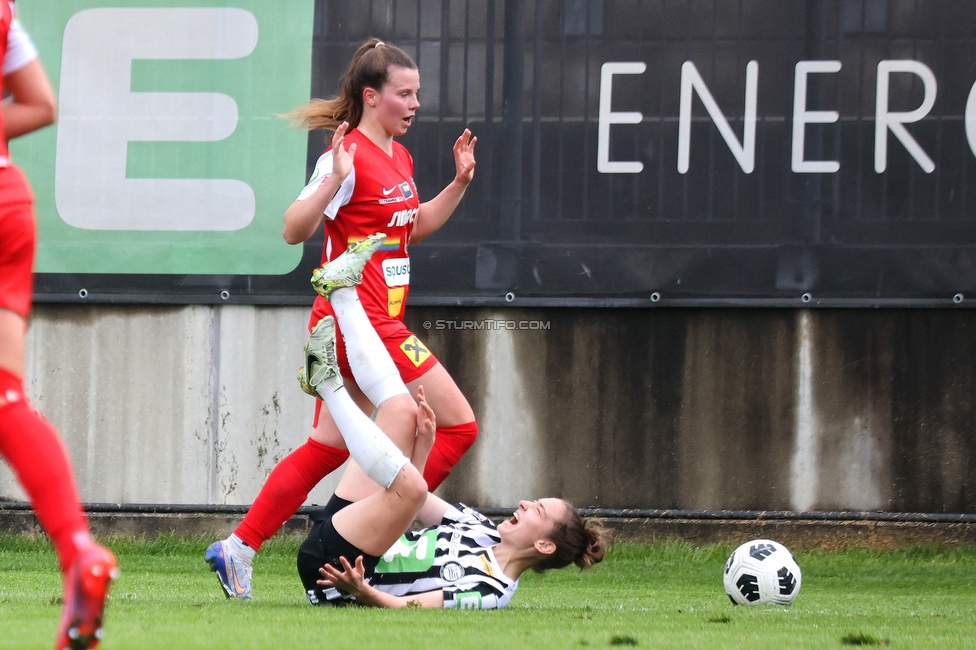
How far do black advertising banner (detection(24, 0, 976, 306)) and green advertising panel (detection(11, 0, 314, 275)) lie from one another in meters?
0.01

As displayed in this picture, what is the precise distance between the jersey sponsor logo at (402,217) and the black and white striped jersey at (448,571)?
1109mm

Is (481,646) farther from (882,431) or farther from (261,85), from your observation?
(261,85)

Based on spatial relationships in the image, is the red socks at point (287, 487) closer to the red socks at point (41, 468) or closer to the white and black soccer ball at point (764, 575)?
the white and black soccer ball at point (764, 575)

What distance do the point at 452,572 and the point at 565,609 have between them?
39 centimetres

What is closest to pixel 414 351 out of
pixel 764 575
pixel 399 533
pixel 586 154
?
pixel 399 533

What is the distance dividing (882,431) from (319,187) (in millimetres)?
3692

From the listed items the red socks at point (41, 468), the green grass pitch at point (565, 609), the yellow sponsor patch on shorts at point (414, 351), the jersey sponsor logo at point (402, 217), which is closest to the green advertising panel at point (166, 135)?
the green grass pitch at point (565, 609)

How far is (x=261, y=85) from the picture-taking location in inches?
272

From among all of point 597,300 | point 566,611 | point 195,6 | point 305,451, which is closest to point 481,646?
point 566,611

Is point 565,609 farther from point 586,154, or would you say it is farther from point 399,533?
point 586,154

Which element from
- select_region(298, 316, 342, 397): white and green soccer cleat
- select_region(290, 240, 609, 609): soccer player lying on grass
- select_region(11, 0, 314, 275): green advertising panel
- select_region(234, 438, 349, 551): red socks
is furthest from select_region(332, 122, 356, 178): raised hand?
select_region(11, 0, 314, 275): green advertising panel

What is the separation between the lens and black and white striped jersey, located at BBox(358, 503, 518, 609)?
391 cm

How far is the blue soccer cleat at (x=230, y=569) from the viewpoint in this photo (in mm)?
4211

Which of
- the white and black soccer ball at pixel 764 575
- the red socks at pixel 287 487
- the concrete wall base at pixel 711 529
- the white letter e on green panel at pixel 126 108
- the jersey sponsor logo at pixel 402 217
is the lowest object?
the concrete wall base at pixel 711 529
